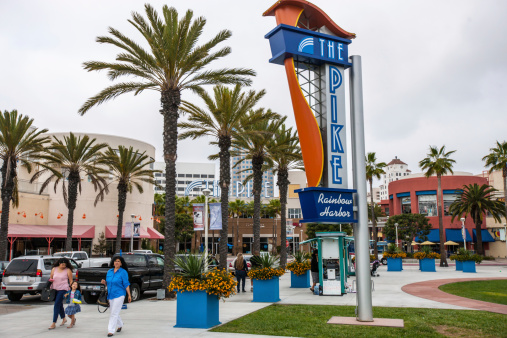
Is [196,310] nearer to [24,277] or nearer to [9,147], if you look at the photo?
[24,277]

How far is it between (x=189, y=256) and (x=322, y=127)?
490 centimetres

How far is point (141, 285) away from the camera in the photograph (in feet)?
59.6

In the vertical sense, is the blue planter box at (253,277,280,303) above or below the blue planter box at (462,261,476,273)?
above

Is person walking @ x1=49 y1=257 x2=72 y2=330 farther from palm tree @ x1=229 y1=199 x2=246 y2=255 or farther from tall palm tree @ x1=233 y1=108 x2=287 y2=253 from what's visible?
palm tree @ x1=229 y1=199 x2=246 y2=255

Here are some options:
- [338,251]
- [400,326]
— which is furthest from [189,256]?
[338,251]

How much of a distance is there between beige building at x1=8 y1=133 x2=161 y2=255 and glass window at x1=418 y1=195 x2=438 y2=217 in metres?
43.9

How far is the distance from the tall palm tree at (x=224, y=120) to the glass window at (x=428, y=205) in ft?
185

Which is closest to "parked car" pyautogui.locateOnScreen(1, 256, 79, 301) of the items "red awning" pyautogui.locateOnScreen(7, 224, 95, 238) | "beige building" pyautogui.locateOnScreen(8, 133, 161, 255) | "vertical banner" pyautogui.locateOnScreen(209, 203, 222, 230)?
"vertical banner" pyautogui.locateOnScreen(209, 203, 222, 230)

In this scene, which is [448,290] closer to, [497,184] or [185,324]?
[185,324]

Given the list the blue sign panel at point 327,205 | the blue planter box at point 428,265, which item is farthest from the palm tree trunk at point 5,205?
the blue planter box at point 428,265

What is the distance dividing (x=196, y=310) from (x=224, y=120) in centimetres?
1512

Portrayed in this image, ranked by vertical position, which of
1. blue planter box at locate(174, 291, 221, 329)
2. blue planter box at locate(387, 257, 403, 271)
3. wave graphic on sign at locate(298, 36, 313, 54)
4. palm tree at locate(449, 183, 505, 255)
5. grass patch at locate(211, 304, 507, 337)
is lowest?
blue planter box at locate(387, 257, 403, 271)

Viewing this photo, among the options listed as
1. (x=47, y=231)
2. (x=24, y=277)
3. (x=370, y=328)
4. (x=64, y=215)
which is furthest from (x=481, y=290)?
(x=64, y=215)

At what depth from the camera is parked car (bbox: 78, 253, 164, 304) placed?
1633 cm
